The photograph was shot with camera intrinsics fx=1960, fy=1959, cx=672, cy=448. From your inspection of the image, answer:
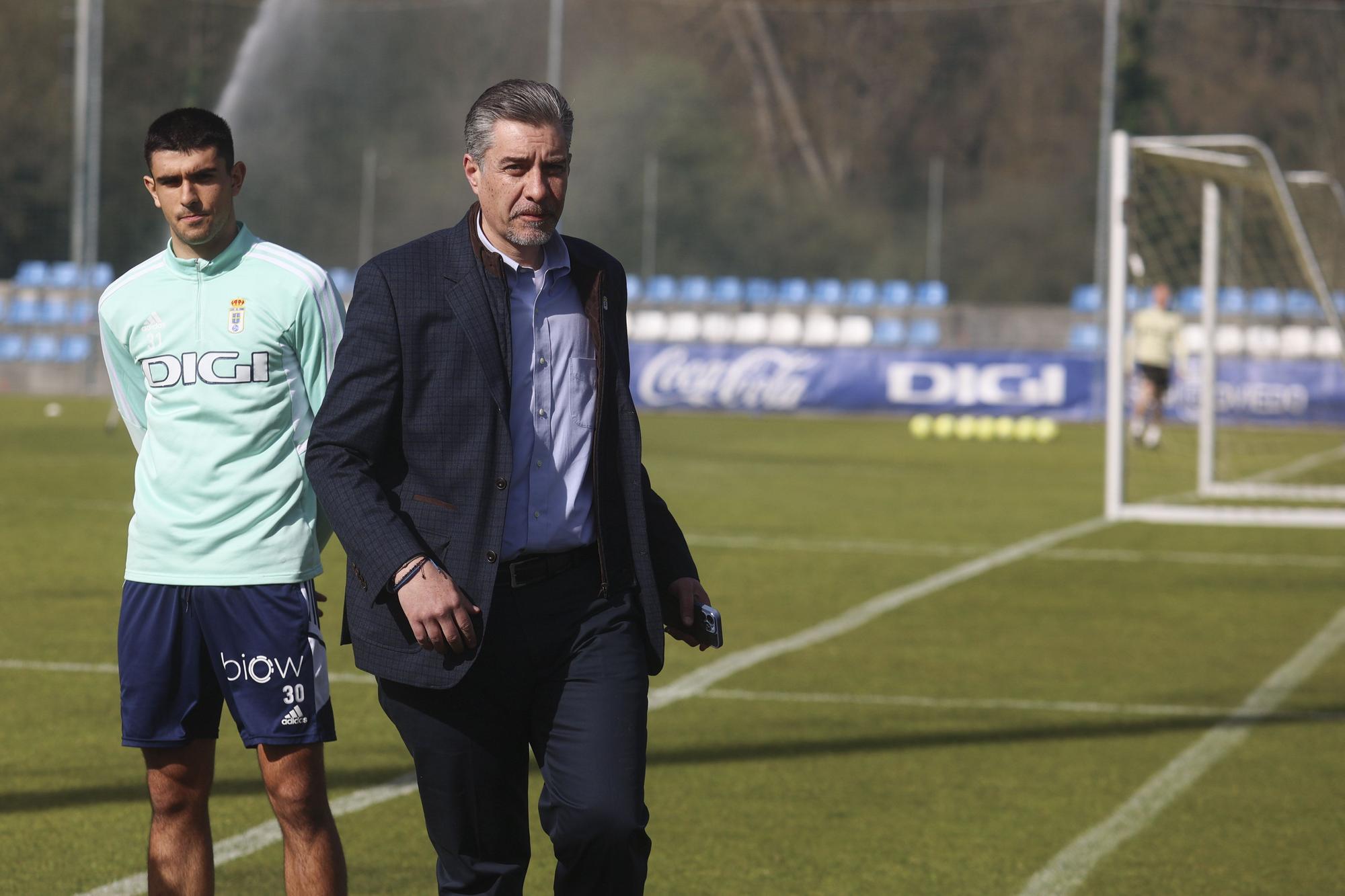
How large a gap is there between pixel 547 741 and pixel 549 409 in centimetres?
62

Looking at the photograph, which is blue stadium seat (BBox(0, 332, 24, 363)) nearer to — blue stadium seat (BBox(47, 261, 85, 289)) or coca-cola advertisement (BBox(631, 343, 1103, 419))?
blue stadium seat (BBox(47, 261, 85, 289))

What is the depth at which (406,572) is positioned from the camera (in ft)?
11.0

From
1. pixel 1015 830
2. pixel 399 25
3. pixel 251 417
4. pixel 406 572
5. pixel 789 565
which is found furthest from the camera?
pixel 399 25

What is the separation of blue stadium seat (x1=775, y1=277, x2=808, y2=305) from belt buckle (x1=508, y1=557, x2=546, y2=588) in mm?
32506

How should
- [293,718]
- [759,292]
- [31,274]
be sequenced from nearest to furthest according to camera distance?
[293,718]
[31,274]
[759,292]

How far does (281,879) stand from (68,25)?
44.6m

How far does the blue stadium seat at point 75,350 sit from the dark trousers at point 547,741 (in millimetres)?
30730

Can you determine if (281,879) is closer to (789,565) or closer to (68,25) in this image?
(789,565)

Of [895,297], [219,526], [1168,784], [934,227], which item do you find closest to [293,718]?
[219,526]

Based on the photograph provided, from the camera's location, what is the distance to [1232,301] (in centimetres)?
3198

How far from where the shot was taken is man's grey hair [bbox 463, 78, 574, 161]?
351 centimetres

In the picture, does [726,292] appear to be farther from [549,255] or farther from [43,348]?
[549,255]

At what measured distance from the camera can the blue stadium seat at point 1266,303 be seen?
31.2 metres

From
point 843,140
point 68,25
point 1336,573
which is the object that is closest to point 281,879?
point 1336,573
